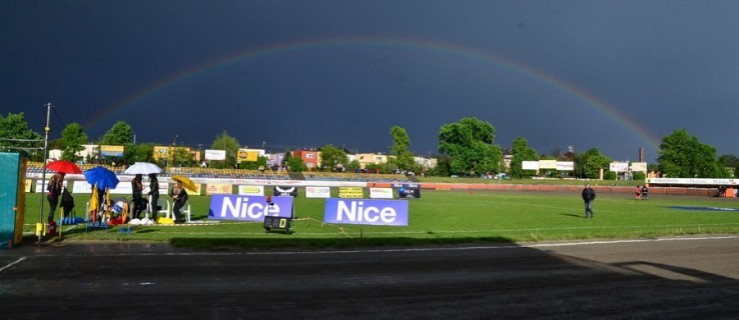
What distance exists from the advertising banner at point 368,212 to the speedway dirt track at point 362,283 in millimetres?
8040

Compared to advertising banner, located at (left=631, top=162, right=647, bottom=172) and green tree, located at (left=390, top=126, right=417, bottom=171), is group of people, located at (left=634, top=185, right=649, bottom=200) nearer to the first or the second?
green tree, located at (left=390, top=126, right=417, bottom=171)

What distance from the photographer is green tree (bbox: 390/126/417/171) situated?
442 ft

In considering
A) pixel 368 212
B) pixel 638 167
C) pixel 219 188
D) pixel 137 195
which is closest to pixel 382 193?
pixel 219 188

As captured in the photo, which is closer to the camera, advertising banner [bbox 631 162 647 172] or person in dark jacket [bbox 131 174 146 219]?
person in dark jacket [bbox 131 174 146 219]

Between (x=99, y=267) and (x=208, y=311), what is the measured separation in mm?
4645

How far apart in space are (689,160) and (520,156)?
41313 mm

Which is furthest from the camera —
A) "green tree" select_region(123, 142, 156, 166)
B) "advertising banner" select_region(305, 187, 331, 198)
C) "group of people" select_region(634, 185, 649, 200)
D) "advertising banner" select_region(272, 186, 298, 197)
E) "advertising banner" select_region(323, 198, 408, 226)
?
"green tree" select_region(123, 142, 156, 166)

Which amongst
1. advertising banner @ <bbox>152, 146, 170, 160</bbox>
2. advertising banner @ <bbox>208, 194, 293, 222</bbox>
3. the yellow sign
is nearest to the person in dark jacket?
advertising banner @ <bbox>208, 194, 293, 222</bbox>

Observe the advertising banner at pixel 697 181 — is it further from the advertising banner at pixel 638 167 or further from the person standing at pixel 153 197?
the person standing at pixel 153 197

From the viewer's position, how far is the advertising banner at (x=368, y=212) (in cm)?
2302

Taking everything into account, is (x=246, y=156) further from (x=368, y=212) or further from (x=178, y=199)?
(x=368, y=212)

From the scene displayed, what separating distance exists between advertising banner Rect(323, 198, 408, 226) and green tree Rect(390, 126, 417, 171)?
4383 inches

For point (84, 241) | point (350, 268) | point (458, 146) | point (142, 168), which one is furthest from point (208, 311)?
point (458, 146)

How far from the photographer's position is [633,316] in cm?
775
